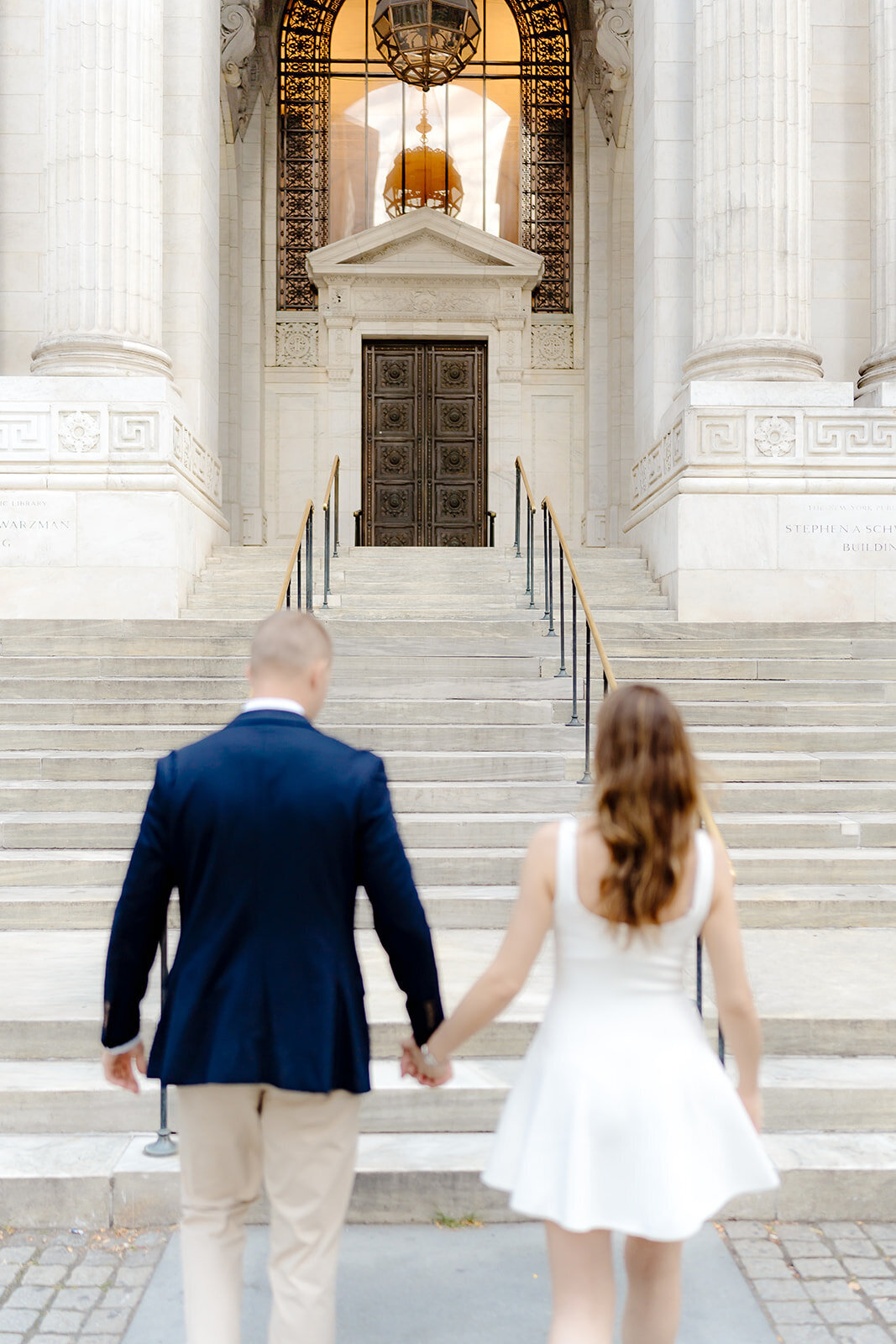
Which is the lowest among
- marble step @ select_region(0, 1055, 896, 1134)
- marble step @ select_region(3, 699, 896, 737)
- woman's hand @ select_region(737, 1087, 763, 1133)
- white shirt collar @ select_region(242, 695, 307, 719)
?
marble step @ select_region(0, 1055, 896, 1134)

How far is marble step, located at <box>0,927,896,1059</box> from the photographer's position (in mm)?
4570

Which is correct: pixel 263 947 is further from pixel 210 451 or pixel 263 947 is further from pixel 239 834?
pixel 210 451

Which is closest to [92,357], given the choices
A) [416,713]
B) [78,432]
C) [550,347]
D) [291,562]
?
[78,432]

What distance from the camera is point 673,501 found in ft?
37.5

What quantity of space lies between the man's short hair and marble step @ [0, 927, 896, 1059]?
2.45 metres

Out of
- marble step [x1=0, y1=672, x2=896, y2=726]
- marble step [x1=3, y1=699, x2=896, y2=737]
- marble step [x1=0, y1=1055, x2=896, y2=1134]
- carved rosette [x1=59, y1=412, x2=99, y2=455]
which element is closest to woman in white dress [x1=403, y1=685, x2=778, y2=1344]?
marble step [x1=0, y1=1055, x2=896, y2=1134]

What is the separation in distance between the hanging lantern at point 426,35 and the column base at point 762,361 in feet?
22.2

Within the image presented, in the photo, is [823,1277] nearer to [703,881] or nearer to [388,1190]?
[388,1190]

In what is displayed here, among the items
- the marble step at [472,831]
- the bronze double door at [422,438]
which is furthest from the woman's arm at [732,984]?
the bronze double door at [422,438]

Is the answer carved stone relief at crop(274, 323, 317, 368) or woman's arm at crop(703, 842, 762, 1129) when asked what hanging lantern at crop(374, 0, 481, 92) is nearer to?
carved stone relief at crop(274, 323, 317, 368)

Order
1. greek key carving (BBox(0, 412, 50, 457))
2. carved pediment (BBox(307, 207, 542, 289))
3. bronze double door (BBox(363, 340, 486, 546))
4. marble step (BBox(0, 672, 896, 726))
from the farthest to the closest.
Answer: bronze double door (BBox(363, 340, 486, 546)) < carved pediment (BBox(307, 207, 542, 289)) < greek key carving (BBox(0, 412, 50, 457)) < marble step (BBox(0, 672, 896, 726))

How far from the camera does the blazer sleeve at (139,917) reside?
248cm

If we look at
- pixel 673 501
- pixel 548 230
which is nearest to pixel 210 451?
pixel 673 501

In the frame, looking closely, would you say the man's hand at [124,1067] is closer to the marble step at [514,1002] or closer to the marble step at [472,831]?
the marble step at [514,1002]
